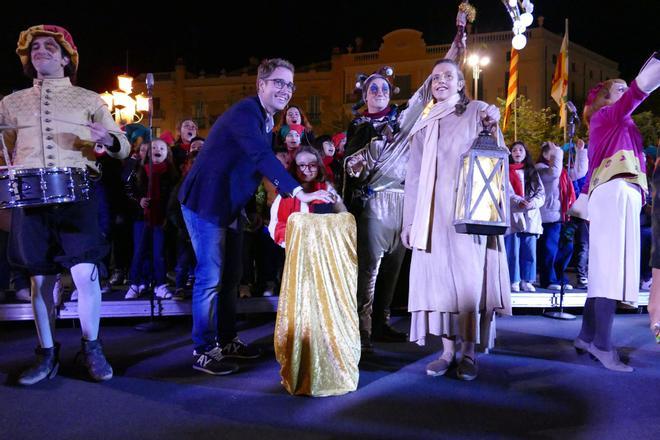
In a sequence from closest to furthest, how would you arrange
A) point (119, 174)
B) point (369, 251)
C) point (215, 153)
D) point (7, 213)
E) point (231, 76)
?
1. point (215, 153)
2. point (369, 251)
3. point (7, 213)
4. point (119, 174)
5. point (231, 76)

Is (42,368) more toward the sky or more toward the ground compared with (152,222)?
more toward the ground

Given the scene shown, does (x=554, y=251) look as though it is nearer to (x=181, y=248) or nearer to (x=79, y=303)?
(x=181, y=248)

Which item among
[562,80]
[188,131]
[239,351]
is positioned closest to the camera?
[239,351]

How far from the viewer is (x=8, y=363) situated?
4336 mm

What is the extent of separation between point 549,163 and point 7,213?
6209 millimetres

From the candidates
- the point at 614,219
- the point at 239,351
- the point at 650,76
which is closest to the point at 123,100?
the point at 239,351

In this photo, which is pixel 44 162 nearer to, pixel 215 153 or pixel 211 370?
pixel 215 153

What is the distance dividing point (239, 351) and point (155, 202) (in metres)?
2.45

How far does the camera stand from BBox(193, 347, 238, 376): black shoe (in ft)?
13.2

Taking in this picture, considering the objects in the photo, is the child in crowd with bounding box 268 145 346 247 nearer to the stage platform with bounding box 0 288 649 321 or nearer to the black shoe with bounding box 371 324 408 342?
the black shoe with bounding box 371 324 408 342

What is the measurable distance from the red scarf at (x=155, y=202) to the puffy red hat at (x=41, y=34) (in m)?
2.18

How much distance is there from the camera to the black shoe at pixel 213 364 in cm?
402

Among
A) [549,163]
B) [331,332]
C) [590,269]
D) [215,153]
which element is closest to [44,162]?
[215,153]

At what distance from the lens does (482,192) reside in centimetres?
365
